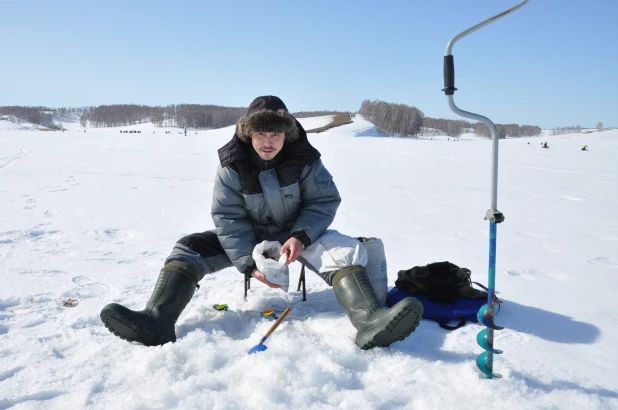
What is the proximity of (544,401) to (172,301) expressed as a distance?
1.68 meters

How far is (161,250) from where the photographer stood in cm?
355

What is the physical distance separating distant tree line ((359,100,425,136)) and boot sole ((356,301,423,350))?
7155 cm

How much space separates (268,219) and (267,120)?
613 mm

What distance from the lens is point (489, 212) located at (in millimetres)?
1503

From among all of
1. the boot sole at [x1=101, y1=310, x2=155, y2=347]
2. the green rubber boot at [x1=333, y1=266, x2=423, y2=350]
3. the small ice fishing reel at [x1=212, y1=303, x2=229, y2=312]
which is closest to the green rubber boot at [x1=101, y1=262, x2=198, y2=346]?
the boot sole at [x1=101, y1=310, x2=155, y2=347]

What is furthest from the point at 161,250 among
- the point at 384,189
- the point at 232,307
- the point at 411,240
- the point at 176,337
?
the point at 384,189

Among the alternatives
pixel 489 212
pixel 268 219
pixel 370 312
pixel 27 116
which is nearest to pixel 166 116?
pixel 27 116

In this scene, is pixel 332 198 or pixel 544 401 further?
pixel 332 198

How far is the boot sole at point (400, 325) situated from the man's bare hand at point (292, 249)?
0.62 m

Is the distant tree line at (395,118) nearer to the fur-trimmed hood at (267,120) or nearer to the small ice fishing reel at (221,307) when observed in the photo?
the fur-trimmed hood at (267,120)

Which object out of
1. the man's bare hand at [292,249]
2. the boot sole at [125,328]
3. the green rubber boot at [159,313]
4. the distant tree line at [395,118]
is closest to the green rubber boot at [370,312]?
the man's bare hand at [292,249]

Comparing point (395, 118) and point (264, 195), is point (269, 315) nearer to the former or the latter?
point (264, 195)

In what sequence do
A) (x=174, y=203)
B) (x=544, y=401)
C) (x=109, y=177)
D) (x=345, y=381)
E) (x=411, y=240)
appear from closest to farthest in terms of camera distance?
1. (x=544, y=401)
2. (x=345, y=381)
3. (x=411, y=240)
4. (x=174, y=203)
5. (x=109, y=177)

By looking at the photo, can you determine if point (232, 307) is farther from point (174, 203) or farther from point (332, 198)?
point (174, 203)
